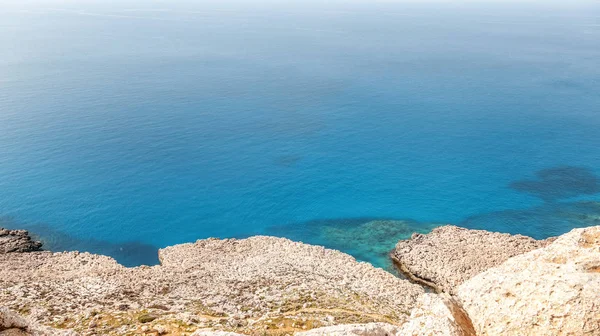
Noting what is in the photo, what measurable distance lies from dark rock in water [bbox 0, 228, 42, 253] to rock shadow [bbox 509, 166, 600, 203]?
264 ft

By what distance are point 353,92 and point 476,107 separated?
120ft

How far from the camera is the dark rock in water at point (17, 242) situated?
59.6 metres

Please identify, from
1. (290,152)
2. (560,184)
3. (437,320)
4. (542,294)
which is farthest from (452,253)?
(290,152)

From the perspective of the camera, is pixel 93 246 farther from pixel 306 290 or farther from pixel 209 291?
pixel 306 290

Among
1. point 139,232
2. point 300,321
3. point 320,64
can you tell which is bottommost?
point 139,232

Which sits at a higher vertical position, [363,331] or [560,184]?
[363,331]

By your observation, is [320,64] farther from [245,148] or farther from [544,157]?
[544,157]

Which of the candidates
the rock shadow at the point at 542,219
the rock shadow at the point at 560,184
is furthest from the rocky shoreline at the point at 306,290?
the rock shadow at the point at 560,184

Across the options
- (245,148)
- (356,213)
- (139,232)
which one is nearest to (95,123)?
(245,148)

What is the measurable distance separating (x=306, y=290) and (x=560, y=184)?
213 feet

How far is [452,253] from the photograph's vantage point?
56969mm

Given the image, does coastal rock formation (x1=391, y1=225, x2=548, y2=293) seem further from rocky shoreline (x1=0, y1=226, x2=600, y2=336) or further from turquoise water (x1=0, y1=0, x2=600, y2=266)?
turquoise water (x1=0, y1=0, x2=600, y2=266)

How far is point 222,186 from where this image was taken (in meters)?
85.5

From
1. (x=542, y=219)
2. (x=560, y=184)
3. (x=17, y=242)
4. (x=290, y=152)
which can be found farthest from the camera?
(x=290, y=152)
